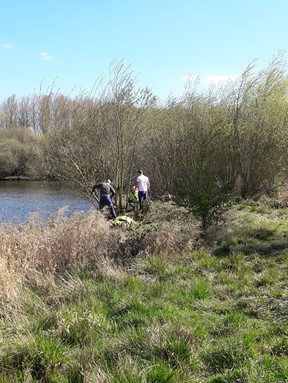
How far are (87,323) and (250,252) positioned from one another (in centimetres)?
423

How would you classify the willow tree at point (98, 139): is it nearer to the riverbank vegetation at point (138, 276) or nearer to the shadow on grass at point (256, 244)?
the riverbank vegetation at point (138, 276)

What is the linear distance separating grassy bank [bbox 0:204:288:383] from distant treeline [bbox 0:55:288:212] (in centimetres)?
576

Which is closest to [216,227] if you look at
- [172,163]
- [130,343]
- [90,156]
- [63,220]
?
[63,220]

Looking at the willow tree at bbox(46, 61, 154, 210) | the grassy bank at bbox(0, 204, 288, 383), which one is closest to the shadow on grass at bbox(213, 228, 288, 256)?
the grassy bank at bbox(0, 204, 288, 383)

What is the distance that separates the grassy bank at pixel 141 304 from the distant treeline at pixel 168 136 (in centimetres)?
576

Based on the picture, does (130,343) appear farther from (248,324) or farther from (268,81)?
(268,81)

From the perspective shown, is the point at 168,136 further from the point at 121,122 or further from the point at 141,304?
the point at 141,304

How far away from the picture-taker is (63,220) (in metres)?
8.88

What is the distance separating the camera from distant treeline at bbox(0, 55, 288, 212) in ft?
50.5

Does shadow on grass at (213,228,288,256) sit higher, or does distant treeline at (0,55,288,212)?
distant treeline at (0,55,288,212)

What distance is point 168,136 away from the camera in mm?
19500

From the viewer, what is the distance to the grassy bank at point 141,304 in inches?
140

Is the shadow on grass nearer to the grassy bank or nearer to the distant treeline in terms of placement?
the grassy bank

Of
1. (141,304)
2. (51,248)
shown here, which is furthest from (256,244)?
(51,248)
